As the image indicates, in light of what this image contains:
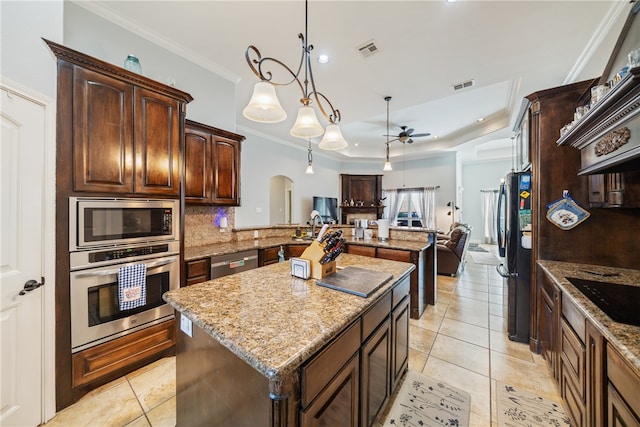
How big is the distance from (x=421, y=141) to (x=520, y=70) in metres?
4.35

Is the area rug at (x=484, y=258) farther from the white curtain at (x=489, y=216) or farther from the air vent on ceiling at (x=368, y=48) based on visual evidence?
the air vent on ceiling at (x=368, y=48)

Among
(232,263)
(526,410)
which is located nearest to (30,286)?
(232,263)

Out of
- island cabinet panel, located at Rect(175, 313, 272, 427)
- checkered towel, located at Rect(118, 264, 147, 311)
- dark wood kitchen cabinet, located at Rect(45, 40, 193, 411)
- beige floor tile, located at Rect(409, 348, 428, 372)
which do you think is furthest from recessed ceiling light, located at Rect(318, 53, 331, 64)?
beige floor tile, located at Rect(409, 348, 428, 372)

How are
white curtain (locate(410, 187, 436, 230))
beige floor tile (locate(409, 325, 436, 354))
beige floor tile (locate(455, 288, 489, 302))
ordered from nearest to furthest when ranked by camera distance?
beige floor tile (locate(409, 325, 436, 354)) < beige floor tile (locate(455, 288, 489, 302)) < white curtain (locate(410, 187, 436, 230))

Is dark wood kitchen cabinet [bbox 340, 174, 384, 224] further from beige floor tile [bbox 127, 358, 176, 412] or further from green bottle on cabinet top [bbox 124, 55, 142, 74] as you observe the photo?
beige floor tile [bbox 127, 358, 176, 412]

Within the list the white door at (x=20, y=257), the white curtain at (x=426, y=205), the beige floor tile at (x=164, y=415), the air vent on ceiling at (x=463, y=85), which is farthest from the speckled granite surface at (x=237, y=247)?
the white curtain at (x=426, y=205)

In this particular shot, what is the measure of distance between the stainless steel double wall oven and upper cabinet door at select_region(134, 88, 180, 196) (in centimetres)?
15

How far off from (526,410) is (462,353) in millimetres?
670

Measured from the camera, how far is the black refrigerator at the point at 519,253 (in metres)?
2.32

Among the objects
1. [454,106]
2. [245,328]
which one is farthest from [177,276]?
[454,106]

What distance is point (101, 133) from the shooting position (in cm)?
176

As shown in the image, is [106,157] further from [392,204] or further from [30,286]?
[392,204]

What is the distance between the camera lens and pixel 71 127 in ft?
5.34

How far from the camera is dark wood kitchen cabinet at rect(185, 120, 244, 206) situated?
2.71 meters
